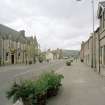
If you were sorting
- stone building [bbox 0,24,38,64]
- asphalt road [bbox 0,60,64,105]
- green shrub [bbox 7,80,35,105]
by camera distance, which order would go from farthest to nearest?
stone building [bbox 0,24,38,64]
asphalt road [bbox 0,60,64,105]
green shrub [bbox 7,80,35,105]

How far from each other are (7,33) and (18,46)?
796 centimetres

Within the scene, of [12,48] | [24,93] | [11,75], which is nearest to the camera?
[24,93]

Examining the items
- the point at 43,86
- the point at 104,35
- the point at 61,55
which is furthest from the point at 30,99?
the point at 61,55

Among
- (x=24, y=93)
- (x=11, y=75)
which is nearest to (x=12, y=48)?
(x=11, y=75)

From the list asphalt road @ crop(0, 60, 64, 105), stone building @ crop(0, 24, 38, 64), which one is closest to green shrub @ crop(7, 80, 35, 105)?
asphalt road @ crop(0, 60, 64, 105)

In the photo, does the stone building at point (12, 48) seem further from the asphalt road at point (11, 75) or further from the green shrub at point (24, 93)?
the green shrub at point (24, 93)

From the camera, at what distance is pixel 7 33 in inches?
2422

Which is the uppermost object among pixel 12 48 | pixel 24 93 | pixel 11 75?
pixel 12 48

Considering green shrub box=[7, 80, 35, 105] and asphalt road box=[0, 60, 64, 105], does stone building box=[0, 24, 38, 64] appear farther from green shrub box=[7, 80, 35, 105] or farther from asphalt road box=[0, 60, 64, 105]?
green shrub box=[7, 80, 35, 105]

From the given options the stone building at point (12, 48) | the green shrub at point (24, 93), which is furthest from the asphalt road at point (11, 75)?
the stone building at point (12, 48)

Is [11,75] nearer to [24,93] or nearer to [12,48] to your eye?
[24,93]

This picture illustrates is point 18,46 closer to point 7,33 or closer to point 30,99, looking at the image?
point 7,33

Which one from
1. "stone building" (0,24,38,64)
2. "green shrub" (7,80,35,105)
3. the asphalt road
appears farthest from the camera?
"stone building" (0,24,38,64)

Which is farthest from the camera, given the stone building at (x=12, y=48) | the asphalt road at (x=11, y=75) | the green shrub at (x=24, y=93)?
the stone building at (x=12, y=48)
